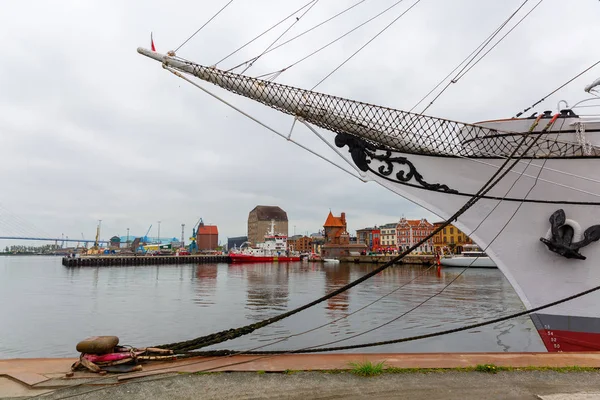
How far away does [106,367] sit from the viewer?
4.06 metres

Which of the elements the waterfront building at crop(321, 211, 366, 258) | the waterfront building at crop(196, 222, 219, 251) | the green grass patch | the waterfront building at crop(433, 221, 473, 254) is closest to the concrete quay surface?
the green grass patch

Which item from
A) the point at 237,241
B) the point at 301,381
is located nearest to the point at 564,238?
the point at 301,381

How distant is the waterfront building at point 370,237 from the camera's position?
337 feet

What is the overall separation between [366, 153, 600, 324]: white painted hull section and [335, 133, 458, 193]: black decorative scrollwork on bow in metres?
0.08

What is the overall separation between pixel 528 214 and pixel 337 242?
8231 cm

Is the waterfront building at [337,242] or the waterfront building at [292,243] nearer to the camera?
the waterfront building at [337,242]

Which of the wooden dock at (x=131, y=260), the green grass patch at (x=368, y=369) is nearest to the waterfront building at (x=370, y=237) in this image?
the wooden dock at (x=131, y=260)

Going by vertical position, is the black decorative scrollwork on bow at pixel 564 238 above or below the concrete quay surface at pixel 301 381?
above

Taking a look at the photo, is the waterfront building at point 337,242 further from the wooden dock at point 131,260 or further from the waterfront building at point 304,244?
the waterfront building at point 304,244

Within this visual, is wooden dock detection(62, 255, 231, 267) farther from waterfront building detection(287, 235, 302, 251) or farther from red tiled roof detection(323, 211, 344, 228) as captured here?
waterfront building detection(287, 235, 302, 251)

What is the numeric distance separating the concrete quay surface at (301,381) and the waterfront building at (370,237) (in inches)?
3835

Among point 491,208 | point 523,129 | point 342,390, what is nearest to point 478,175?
point 491,208

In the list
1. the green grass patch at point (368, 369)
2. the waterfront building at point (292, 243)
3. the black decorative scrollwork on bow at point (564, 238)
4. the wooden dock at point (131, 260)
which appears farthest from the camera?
the waterfront building at point (292, 243)

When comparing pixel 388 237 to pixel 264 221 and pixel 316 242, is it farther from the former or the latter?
pixel 264 221
